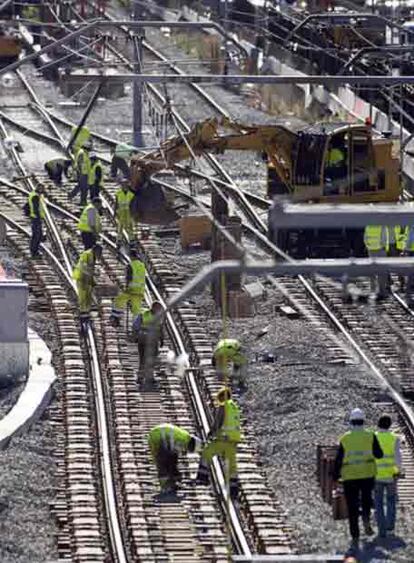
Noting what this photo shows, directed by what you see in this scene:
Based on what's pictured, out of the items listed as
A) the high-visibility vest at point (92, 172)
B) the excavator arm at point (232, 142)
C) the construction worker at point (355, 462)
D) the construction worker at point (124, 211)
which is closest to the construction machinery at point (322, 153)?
the excavator arm at point (232, 142)

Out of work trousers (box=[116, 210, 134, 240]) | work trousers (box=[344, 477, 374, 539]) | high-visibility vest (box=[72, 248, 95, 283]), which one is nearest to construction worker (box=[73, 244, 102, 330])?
high-visibility vest (box=[72, 248, 95, 283])

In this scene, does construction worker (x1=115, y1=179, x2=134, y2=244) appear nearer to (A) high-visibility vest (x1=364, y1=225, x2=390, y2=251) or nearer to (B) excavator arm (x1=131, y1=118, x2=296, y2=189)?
(B) excavator arm (x1=131, y1=118, x2=296, y2=189)

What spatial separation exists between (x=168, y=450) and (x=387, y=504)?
101 inches

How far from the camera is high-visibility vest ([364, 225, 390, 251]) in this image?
1101 inches

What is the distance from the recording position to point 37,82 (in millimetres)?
50344

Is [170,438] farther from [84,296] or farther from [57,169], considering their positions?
[57,169]

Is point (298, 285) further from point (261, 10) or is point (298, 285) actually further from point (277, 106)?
point (261, 10)

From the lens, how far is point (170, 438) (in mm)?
19734

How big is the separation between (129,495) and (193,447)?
87 centimetres

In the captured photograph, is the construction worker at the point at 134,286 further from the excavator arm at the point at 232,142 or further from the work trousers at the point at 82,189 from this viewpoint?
the work trousers at the point at 82,189

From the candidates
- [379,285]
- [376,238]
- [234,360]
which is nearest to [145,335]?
[234,360]

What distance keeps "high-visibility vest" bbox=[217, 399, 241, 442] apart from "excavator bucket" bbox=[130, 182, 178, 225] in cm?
1295

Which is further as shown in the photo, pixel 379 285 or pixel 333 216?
pixel 379 285

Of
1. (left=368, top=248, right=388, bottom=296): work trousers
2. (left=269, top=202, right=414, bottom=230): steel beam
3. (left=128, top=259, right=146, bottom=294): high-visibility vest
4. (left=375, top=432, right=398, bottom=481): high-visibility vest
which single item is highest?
(left=269, top=202, right=414, bottom=230): steel beam
